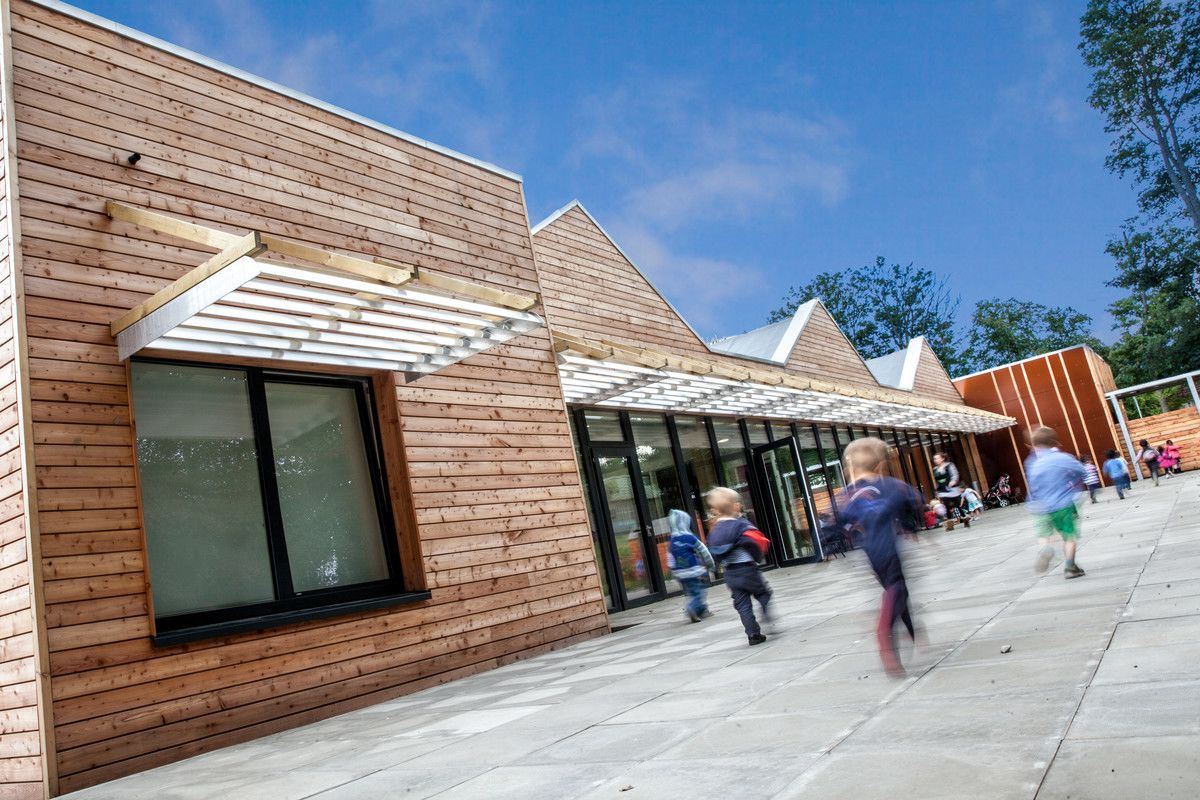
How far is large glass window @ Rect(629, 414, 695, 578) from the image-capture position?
12.8 m

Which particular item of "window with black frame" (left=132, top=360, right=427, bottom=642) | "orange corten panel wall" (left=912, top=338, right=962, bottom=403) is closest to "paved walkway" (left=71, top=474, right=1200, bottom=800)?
→ "window with black frame" (left=132, top=360, right=427, bottom=642)

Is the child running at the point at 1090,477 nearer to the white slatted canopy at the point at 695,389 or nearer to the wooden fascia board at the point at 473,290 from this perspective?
the white slatted canopy at the point at 695,389

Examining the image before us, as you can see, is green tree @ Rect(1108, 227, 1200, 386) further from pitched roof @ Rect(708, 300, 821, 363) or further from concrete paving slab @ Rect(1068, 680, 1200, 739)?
concrete paving slab @ Rect(1068, 680, 1200, 739)

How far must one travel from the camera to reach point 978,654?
4.24 meters

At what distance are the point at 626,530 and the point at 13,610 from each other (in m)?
8.11

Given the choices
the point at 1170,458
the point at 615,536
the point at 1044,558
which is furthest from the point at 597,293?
the point at 1170,458

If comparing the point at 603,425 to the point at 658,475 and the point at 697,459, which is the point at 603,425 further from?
the point at 697,459

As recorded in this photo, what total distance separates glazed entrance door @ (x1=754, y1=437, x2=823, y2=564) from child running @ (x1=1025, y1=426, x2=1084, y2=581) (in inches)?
364

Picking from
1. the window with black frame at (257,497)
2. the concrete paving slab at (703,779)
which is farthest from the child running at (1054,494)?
the window with black frame at (257,497)

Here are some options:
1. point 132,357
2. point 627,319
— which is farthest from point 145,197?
point 627,319

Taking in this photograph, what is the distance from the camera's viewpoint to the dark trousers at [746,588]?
6.19 metres

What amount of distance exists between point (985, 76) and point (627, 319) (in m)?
187

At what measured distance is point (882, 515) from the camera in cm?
457

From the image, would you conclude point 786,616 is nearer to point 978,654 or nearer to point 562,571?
point 562,571
